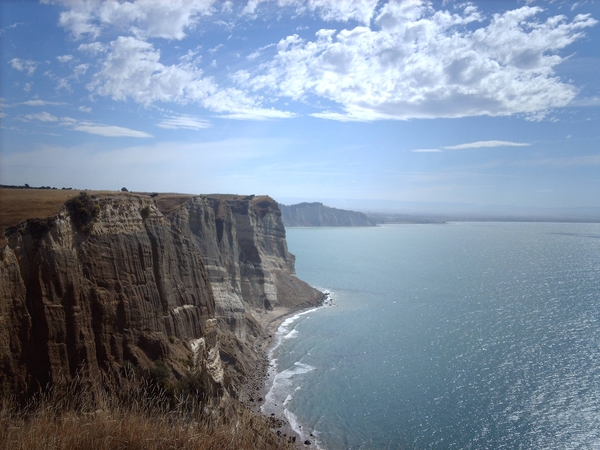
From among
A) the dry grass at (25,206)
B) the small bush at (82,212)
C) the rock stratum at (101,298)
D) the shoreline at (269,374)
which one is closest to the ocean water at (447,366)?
the shoreline at (269,374)

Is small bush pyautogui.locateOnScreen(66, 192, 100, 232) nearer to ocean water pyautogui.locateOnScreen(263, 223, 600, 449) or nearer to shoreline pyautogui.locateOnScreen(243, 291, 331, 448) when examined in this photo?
shoreline pyautogui.locateOnScreen(243, 291, 331, 448)

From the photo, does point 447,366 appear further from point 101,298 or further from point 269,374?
point 101,298

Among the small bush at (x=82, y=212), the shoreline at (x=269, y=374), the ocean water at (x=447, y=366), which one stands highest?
the small bush at (x=82, y=212)

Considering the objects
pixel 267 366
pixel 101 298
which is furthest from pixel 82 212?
pixel 267 366

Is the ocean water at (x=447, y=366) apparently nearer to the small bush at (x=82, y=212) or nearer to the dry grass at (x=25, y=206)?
the small bush at (x=82, y=212)

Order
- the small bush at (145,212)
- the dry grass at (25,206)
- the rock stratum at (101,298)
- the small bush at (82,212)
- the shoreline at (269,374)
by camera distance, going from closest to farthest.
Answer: the rock stratum at (101,298) → the dry grass at (25,206) → the small bush at (82,212) → the small bush at (145,212) → the shoreline at (269,374)

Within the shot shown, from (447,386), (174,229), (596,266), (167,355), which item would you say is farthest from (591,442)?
(596,266)

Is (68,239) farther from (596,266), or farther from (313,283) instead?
(596,266)
